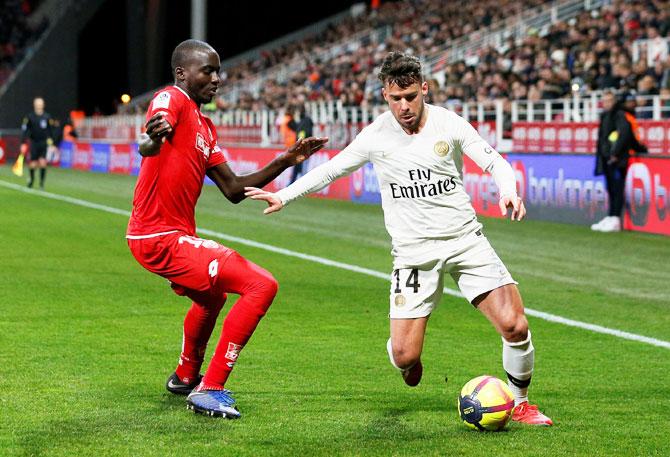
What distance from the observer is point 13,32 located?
59.9 m

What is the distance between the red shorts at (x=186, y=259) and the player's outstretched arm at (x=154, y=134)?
21.2 inches

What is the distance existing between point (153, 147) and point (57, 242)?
10.7 m

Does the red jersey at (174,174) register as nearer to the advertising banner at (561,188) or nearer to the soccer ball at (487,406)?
the soccer ball at (487,406)

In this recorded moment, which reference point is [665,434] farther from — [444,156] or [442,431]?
[444,156]

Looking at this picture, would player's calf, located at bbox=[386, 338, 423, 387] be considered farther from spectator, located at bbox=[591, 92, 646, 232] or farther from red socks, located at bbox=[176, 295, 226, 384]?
spectator, located at bbox=[591, 92, 646, 232]

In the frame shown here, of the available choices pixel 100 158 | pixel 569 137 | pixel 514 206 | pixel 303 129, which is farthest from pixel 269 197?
pixel 100 158

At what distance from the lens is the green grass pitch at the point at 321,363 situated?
19.7 feet

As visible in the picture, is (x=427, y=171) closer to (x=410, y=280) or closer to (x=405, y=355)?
(x=410, y=280)

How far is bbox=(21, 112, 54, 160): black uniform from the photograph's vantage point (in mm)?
29625

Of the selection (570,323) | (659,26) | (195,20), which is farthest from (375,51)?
(570,323)

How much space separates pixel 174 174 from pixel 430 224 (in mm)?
1361

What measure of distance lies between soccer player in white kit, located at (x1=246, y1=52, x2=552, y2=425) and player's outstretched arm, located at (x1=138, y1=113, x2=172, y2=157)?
61 centimetres

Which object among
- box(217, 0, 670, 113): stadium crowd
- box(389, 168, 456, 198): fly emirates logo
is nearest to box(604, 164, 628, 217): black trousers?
box(217, 0, 670, 113): stadium crowd

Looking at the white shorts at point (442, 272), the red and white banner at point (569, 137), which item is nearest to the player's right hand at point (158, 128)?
the white shorts at point (442, 272)
